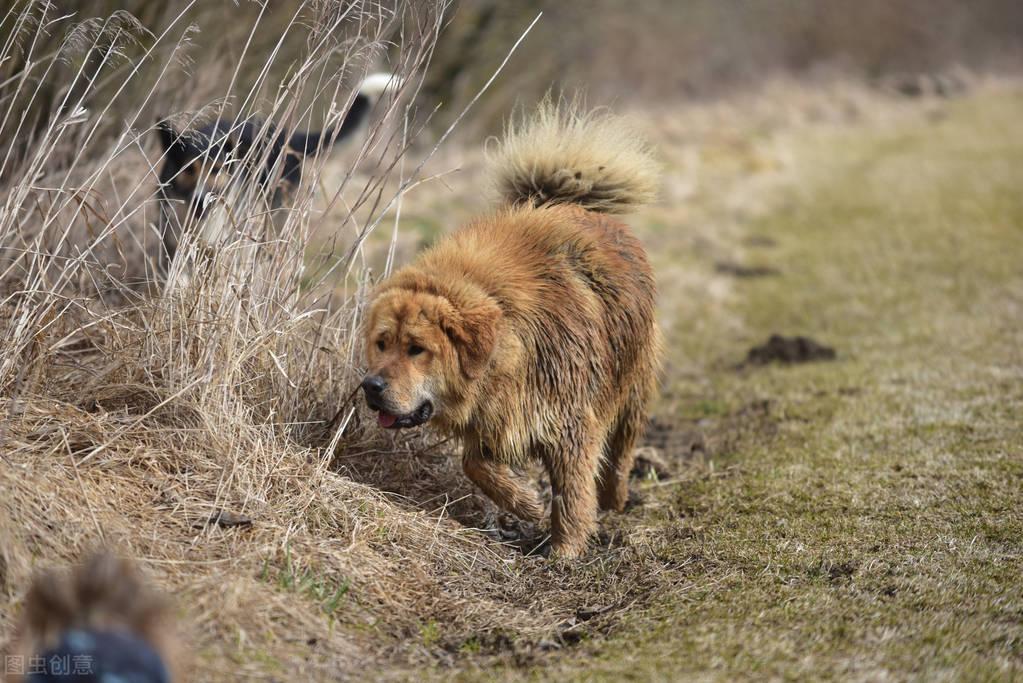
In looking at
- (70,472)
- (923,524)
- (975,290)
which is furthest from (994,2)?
(70,472)

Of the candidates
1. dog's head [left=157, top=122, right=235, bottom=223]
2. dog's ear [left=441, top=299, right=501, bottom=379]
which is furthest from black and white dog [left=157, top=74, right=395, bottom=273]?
dog's ear [left=441, top=299, right=501, bottom=379]

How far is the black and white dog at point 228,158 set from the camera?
15.0 ft

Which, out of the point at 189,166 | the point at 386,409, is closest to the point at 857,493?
the point at 386,409

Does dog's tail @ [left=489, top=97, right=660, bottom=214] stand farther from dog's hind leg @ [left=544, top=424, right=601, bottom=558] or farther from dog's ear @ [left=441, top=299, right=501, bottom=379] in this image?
dog's hind leg @ [left=544, top=424, right=601, bottom=558]

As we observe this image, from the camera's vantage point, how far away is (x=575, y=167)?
5086mm

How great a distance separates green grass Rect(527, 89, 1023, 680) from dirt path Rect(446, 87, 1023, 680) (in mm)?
12

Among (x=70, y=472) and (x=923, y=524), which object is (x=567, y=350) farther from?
(x=70, y=472)

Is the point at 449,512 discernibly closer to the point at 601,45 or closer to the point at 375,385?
the point at 375,385

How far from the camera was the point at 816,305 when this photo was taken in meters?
9.14

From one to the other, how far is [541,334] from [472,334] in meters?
0.41

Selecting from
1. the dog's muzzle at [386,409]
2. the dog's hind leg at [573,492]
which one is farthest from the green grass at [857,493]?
the dog's muzzle at [386,409]

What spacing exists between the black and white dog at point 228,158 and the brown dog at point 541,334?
0.80 metres

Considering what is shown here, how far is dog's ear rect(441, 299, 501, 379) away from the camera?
4055 mm

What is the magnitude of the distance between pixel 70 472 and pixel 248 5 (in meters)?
6.11
